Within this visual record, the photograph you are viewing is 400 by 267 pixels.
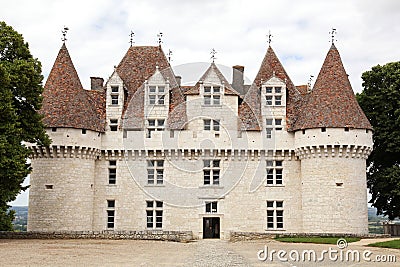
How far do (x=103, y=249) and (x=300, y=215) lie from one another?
14.1 m

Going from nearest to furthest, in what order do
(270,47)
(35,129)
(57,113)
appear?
(35,129) < (57,113) < (270,47)

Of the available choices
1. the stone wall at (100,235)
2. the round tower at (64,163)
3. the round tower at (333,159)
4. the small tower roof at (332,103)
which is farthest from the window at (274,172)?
the round tower at (64,163)

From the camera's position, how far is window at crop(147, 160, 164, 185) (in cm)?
3206

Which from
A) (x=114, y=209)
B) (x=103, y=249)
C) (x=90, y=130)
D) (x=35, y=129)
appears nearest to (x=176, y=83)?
(x=90, y=130)

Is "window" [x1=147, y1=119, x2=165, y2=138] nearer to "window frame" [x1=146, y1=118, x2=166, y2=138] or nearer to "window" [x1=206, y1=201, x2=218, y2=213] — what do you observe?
"window frame" [x1=146, y1=118, x2=166, y2=138]

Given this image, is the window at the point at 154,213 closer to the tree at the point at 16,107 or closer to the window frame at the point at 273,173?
the window frame at the point at 273,173

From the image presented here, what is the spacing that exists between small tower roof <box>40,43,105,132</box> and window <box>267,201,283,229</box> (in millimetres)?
10526

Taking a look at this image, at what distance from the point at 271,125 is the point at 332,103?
3.69 metres

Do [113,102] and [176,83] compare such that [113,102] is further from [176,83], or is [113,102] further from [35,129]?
[35,129]

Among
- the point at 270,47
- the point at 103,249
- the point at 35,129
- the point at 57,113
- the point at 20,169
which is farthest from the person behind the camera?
the point at 270,47

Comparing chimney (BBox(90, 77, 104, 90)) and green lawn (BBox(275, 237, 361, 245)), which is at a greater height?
chimney (BBox(90, 77, 104, 90))

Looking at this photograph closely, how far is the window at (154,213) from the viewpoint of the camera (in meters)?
31.6

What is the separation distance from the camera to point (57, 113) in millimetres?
30438

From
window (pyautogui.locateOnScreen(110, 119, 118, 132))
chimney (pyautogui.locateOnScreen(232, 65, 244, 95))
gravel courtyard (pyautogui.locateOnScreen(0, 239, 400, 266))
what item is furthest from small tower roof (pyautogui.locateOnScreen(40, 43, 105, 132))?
gravel courtyard (pyautogui.locateOnScreen(0, 239, 400, 266))
